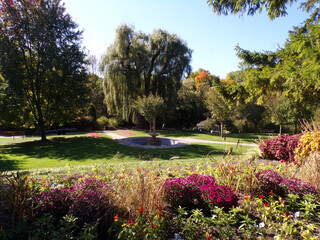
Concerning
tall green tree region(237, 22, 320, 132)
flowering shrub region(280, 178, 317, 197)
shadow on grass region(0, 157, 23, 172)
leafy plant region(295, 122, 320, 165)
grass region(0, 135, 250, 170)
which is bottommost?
shadow on grass region(0, 157, 23, 172)

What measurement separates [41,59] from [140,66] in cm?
950

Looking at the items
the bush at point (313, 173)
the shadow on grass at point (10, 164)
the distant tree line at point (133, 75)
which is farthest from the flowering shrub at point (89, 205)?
the shadow on grass at point (10, 164)

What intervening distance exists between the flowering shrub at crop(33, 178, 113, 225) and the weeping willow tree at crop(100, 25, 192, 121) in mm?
15502

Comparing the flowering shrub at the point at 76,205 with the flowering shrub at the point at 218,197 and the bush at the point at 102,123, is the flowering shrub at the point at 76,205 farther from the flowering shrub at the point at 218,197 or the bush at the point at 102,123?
the bush at the point at 102,123

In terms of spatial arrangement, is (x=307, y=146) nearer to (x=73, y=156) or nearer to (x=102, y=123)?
(x=73, y=156)

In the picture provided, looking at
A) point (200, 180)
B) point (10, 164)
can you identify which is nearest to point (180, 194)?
point (200, 180)

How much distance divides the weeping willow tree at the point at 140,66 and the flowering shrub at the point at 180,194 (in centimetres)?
1538

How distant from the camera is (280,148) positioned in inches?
219

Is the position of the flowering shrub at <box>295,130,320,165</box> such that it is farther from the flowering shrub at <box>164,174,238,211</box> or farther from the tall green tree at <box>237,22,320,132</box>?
the flowering shrub at <box>164,174,238,211</box>

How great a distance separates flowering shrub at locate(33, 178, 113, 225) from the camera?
219cm

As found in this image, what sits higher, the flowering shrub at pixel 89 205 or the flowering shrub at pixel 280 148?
the flowering shrub at pixel 280 148

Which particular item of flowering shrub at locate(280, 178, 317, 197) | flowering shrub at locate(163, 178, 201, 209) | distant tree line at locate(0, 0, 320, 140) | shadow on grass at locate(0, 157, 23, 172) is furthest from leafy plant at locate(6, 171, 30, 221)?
shadow on grass at locate(0, 157, 23, 172)

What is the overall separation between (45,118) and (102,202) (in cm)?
1333

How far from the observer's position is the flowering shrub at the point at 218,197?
8.41ft
